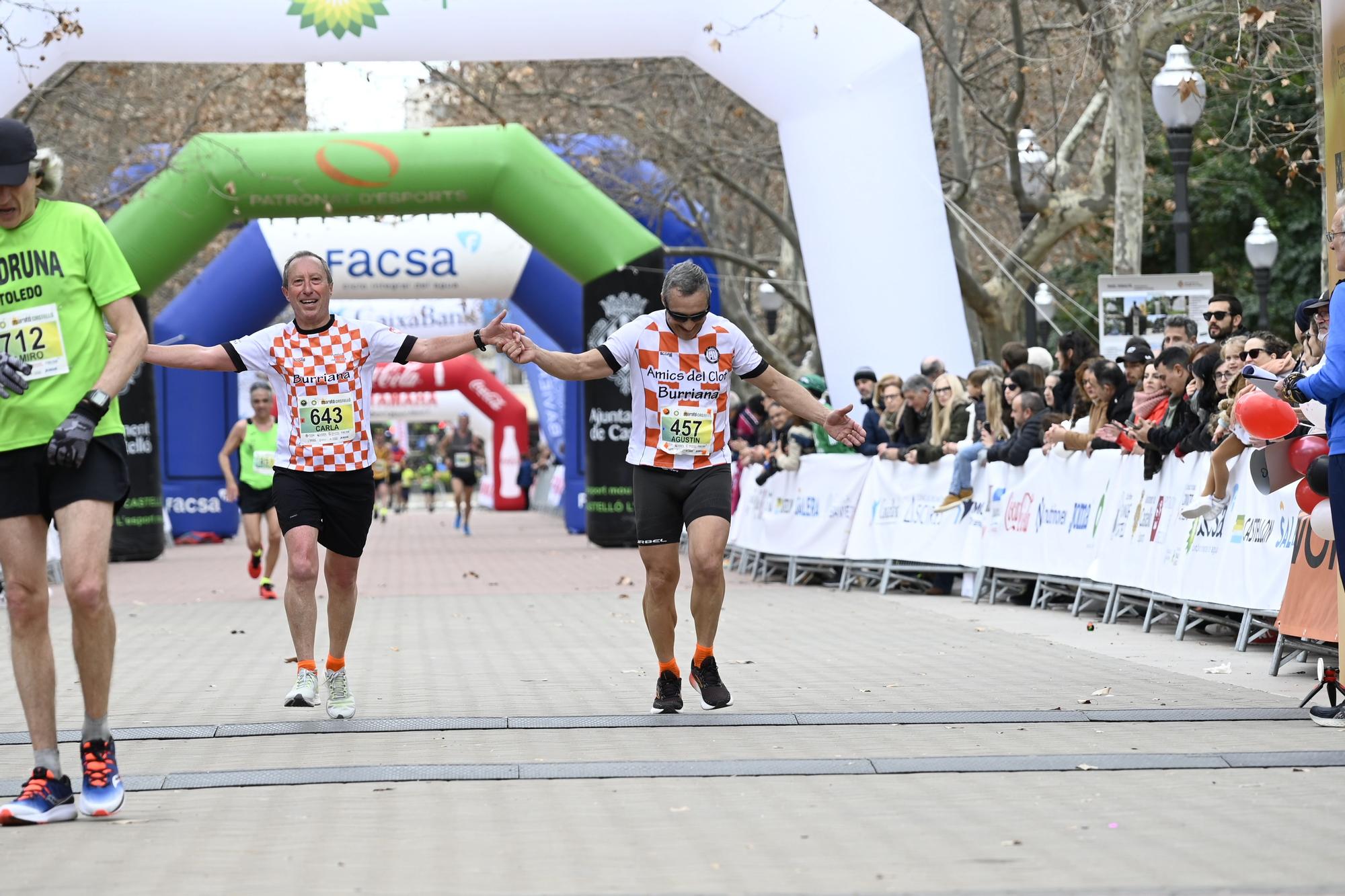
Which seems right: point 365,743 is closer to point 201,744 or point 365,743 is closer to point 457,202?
point 201,744

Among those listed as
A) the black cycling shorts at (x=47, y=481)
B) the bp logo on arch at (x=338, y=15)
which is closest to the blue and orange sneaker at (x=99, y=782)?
the black cycling shorts at (x=47, y=481)

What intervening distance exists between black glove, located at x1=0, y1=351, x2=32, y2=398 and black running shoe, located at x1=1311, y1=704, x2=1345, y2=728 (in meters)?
4.78

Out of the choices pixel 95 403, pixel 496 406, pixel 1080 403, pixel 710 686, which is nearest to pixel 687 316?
pixel 710 686

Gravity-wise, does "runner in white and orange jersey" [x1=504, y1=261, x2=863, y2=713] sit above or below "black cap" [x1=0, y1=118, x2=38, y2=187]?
below

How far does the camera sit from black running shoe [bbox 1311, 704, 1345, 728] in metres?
7.19

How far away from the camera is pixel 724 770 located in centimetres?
637

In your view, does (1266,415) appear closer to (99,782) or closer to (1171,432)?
(1171,432)

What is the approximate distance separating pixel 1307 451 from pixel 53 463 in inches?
193

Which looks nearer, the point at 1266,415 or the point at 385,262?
the point at 1266,415

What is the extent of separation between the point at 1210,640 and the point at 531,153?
43.7ft

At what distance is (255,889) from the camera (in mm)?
4656

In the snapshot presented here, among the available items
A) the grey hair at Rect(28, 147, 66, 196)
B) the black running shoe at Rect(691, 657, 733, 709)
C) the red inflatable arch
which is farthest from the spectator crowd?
the red inflatable arch

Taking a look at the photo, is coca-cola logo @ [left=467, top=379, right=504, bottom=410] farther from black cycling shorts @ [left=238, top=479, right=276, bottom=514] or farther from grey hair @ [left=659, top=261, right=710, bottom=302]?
grey hair @ [left=659, top=261, right=710, bottom=302]

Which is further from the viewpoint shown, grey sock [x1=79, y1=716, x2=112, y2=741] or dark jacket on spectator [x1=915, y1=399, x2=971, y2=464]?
dark jacket on spectator [x1=915, y1=399, x2=971, y2=464]
